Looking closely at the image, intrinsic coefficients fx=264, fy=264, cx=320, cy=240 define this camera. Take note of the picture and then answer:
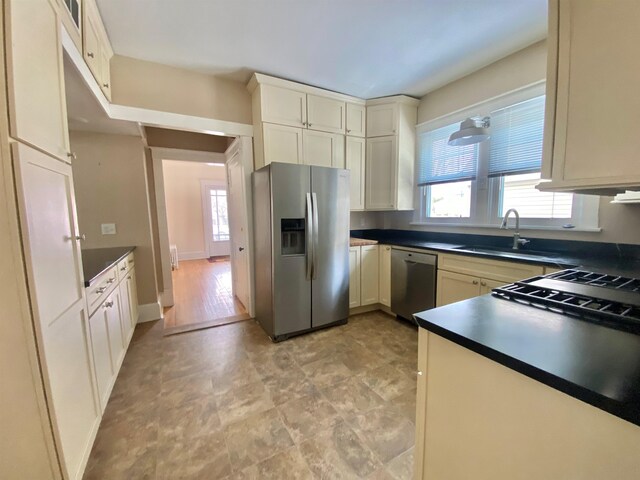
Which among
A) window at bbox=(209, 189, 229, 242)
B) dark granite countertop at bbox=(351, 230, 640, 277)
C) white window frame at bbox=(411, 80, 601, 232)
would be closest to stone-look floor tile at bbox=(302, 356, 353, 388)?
dark granite countertop at bbox=(351, 230, 640, 277)

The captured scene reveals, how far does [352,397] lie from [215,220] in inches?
263

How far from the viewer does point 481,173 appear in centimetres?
273

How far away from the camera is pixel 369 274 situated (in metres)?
3.23

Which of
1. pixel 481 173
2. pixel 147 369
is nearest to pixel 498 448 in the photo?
pixel 147 369

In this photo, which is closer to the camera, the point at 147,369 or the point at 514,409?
the point at 514,409

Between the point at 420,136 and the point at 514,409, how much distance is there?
3217 mm

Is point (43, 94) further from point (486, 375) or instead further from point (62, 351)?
point (486, 375)

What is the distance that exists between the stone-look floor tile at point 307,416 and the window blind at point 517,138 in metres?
2.57

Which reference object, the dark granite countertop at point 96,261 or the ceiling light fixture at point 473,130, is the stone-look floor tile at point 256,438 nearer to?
the dark granite countertop at point 96,261

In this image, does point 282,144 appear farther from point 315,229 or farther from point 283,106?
point 315,229

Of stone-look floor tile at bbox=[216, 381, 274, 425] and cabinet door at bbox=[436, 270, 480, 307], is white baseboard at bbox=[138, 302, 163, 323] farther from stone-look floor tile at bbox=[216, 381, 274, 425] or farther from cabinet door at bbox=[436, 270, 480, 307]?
cabinet door at bbox=[436, 270, 480, 307]

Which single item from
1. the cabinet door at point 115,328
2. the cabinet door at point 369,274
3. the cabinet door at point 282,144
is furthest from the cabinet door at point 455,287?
the cabinet door at point 115,328

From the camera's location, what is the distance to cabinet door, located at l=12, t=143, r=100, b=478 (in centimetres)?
99

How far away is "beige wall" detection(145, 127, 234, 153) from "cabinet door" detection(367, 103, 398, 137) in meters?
1.83
